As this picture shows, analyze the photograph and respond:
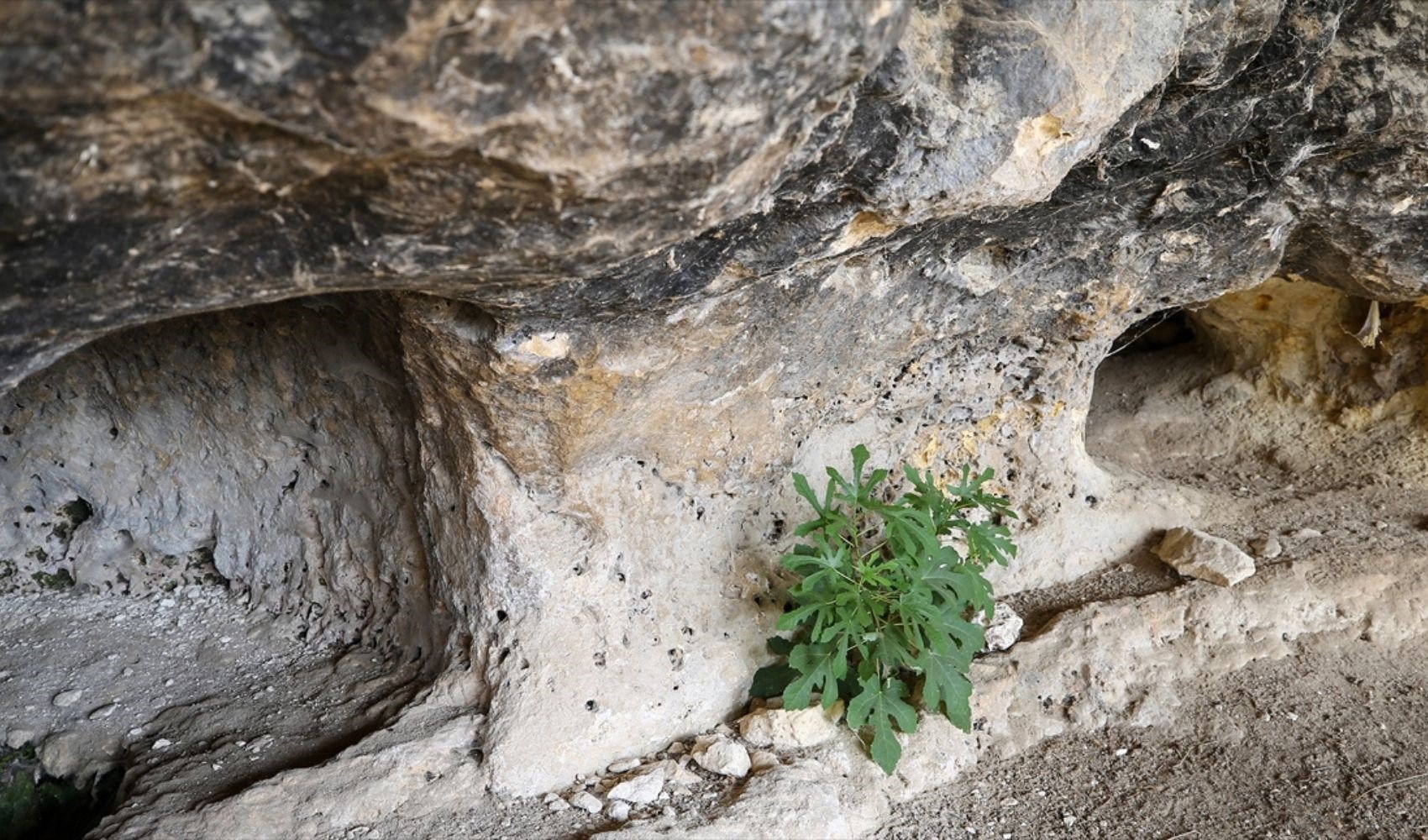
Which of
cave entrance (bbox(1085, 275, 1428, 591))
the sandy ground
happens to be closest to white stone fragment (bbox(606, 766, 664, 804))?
the sandy ground

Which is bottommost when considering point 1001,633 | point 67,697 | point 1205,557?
point 1205,557

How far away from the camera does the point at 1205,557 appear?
3645 mm

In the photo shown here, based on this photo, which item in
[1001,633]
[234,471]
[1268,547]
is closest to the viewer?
[1001,633]

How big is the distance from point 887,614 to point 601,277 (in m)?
1.26

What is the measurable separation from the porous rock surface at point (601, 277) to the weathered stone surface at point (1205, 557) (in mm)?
191

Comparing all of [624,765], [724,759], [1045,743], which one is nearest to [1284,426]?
[1045,743]

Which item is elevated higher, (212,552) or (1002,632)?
(212,552)

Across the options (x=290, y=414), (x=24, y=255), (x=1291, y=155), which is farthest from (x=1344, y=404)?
(x=24, y=255)

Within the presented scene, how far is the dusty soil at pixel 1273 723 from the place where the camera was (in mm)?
2875

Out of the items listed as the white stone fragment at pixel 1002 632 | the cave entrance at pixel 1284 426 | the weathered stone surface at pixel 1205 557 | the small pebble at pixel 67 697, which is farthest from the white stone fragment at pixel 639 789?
the cave entrance at pixel 1284 426

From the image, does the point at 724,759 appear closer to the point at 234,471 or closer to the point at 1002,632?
the point at 1002,632

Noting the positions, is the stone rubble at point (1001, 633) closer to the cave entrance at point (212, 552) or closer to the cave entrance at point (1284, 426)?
the cave entrance at point (1284, 426)

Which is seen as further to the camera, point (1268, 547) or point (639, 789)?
point (1268, 547)

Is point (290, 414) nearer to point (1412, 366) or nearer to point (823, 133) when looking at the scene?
point (823, 133)
